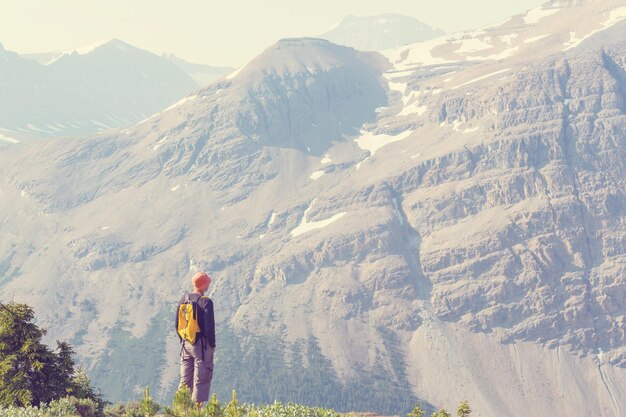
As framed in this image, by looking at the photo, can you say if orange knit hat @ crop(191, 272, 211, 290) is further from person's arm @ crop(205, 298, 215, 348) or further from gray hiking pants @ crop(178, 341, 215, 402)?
gray hiking pants @ crop(178, 341, 215, 402)

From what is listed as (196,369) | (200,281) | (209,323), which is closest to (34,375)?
(196,369)

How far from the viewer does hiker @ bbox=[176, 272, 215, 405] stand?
2864cm

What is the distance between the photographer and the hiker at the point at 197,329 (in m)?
28.6

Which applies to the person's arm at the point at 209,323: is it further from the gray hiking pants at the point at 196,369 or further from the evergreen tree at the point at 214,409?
the evergreen tree at the point at 214,409

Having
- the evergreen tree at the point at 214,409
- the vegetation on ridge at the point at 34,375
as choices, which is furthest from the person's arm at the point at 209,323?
the vegetation on ridge at the point at 34,375

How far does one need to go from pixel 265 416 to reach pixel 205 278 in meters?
9.29

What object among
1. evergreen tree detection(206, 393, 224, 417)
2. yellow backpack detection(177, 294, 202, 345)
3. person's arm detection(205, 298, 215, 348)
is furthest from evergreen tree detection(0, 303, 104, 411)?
person's arm detection(205, 298, 215, 348)

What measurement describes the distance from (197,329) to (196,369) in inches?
70.1

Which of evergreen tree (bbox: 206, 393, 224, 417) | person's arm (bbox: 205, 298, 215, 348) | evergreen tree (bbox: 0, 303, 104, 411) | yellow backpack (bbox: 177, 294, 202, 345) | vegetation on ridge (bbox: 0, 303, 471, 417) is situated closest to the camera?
yellow backpack (bbox: 177, 294, 202, 345)

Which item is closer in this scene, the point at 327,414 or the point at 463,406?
the point at 327,414

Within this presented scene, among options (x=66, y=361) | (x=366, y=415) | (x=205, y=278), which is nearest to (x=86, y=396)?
(x=66, y=361)

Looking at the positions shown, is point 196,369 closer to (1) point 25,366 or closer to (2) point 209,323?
(2) point 209,323

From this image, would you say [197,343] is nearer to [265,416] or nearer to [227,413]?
[227,413]

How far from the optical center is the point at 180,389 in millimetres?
30094
